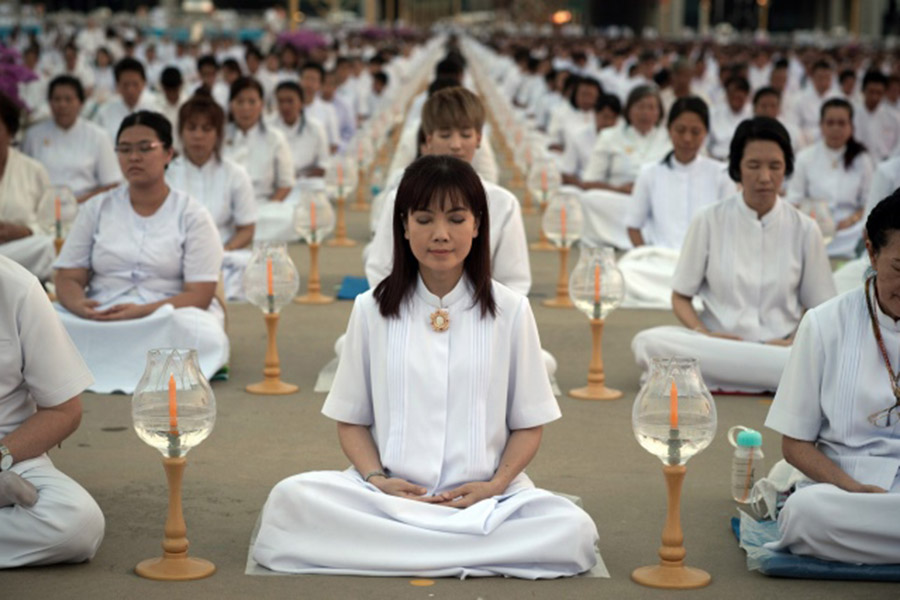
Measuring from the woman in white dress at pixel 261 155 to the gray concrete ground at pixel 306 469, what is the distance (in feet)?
8.58

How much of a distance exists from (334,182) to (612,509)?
19.3 ft

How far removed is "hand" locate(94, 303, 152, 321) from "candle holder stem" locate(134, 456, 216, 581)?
2.32 meters

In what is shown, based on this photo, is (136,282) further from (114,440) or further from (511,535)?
(511,535)

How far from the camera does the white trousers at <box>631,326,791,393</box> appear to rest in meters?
6.13

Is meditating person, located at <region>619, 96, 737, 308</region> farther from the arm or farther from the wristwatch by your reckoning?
the wristwatch

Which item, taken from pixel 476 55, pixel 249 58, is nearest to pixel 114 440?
pixel 249 58

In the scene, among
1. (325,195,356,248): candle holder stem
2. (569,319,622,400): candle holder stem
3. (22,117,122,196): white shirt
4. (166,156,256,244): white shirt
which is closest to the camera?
(569,319,622,400): candle holder stem

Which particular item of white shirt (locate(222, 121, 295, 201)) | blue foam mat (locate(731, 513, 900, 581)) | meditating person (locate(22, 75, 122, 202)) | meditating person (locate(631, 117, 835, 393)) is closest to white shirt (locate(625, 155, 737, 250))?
meditating person (locate(631, 117, 835, 393))

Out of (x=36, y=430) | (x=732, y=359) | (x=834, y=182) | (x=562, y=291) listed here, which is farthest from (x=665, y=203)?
(x=36, y=430)

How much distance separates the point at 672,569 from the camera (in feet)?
13.3

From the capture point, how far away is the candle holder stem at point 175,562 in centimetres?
401

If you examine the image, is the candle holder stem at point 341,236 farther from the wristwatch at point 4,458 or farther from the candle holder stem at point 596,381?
the wristwatch at point 4,458

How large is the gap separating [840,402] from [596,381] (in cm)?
223

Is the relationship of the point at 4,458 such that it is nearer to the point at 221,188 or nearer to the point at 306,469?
the point at 306,469
